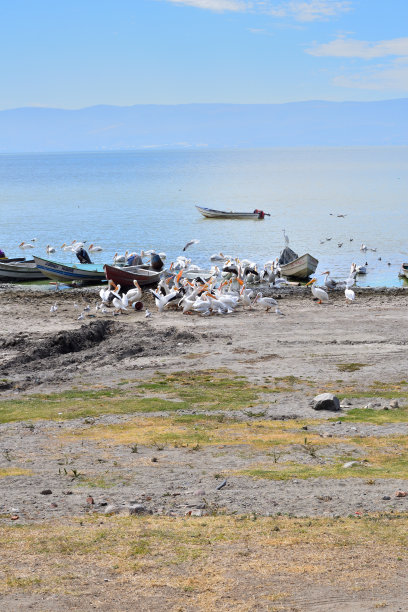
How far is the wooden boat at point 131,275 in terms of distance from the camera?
30.5m

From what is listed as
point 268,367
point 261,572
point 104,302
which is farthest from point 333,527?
point 104,302

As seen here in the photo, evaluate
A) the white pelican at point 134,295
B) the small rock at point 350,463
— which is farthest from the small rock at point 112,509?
the white pelican at point 134,295

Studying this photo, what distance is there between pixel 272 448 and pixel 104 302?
16.0m

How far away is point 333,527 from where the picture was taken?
8.51 m

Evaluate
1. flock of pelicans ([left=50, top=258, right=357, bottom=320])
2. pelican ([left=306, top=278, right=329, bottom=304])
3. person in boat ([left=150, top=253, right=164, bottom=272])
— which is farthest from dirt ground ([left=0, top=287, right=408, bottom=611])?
person in boat ([left=150, top=253, right=164, bottom=272])

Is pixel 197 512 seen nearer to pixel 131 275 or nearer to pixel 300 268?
pixel 131 275

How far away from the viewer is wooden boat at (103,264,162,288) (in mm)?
30531

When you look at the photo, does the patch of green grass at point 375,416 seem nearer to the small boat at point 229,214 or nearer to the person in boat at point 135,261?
the person in boat at point 135,261

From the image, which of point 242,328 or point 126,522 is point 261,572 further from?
point 242,328

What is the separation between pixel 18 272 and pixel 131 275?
22.4ft

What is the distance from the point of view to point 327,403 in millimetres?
13844

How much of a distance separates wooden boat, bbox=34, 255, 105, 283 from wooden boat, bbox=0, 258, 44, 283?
3.41 ft

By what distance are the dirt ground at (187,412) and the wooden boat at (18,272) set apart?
814 cm

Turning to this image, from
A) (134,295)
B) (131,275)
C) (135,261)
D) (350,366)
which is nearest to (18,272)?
(135,261)
